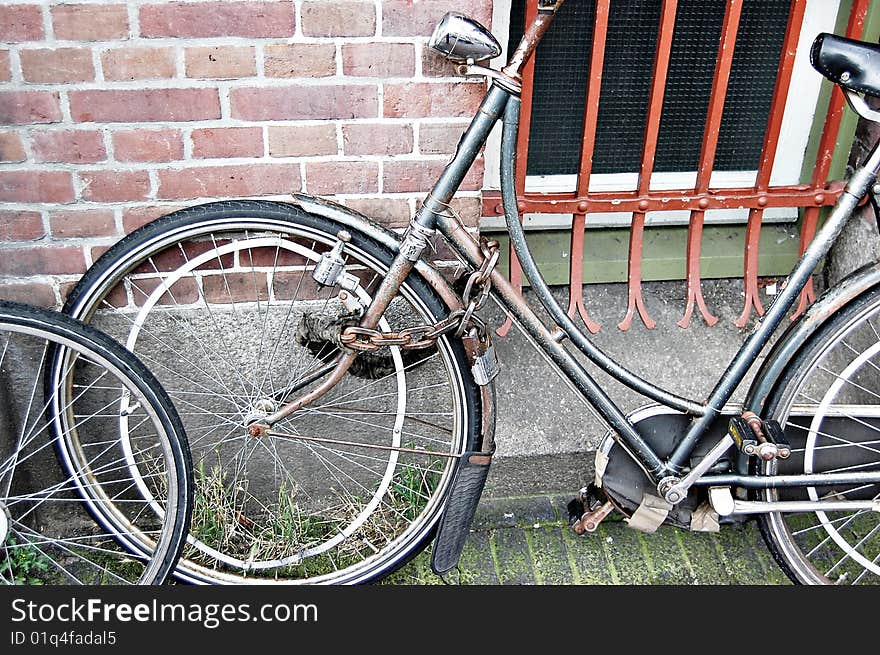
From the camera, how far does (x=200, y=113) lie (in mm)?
2488

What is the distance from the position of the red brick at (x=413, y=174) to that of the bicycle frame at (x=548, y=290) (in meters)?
0.27

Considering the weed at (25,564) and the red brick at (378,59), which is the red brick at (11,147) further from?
the weed at (25,564)

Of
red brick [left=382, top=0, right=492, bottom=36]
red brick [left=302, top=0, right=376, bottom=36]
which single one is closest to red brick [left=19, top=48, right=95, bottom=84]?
red brick [left=302, top=0, right=376, bottom=36]

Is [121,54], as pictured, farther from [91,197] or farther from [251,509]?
[251,509]

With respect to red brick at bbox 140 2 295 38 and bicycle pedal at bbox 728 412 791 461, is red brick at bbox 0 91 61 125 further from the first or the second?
bicycle pedal at bbox 728 412 791 461

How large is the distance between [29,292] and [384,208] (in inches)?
43.6

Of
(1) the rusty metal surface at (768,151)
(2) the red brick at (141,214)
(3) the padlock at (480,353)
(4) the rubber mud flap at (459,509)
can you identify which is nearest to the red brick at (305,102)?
(2) the red brick at (141,214)

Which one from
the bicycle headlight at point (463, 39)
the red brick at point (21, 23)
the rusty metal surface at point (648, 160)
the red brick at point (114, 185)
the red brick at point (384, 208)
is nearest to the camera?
the bicycle headlight at point (463, 39)

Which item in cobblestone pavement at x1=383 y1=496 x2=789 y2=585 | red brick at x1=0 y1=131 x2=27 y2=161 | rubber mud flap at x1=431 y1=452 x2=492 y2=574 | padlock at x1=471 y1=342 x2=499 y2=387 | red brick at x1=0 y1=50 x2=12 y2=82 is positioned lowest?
cobblestone pavement at x1=383 y1=496 x2=789 y2=585

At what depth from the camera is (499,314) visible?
10.4 feet

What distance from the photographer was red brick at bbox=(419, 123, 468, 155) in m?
2.58

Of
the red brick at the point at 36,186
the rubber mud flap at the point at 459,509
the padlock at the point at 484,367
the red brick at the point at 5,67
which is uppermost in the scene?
the red brick at the point at 5,67

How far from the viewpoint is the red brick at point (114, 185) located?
2.54 meters

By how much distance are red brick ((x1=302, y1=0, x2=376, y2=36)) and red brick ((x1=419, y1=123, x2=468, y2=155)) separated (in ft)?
1.08
